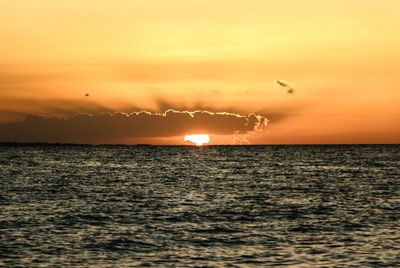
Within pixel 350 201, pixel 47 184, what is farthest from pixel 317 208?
pixel 47 184

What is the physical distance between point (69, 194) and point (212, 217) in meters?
24.6

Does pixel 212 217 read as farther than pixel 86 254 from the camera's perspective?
Yes

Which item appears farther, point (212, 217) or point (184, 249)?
point (212, 217)

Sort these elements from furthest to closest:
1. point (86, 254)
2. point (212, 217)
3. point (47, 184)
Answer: point (47, 184) < point (212, 217) < point (86, 254)

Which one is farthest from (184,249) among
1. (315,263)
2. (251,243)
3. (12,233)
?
(12,233)

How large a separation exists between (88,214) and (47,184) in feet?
109

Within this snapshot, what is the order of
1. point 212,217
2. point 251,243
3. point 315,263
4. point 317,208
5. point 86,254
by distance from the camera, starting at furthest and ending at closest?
point 317,208
point 212,217
point 251,243
point 86,254
point 315,263

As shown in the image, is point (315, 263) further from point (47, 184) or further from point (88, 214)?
point (47, 184)

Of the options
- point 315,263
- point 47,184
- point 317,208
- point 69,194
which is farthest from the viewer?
point 47,184

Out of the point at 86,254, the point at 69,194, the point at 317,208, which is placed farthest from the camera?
the point at 69,194

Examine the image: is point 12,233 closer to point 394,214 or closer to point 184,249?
point 184,249

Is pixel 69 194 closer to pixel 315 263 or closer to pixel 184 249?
pixel 184 249

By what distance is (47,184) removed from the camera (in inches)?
2923

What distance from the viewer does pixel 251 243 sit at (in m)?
31.1
